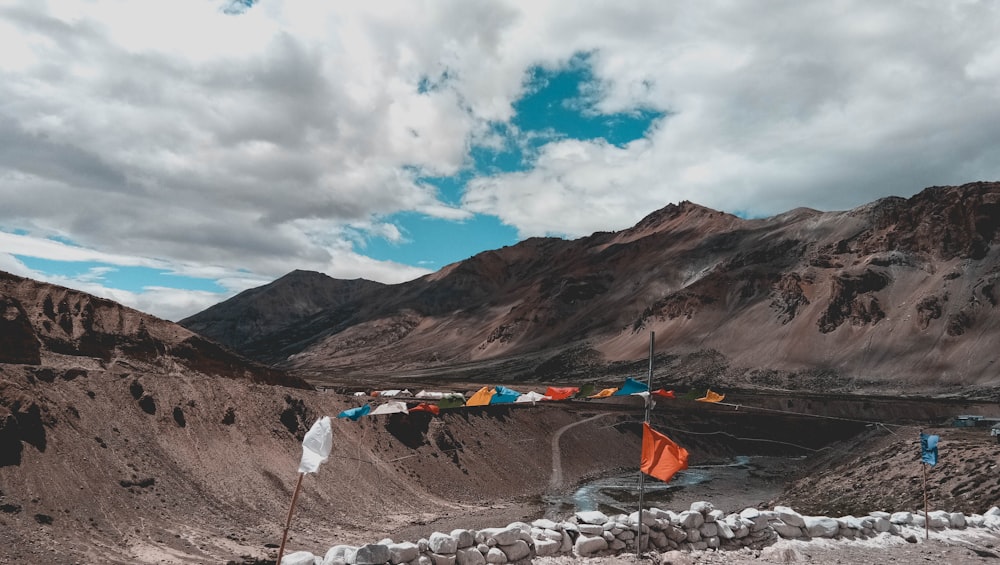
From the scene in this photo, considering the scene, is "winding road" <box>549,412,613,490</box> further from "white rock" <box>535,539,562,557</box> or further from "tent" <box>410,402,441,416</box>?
"white rock" <box>535,539,562,557</box>

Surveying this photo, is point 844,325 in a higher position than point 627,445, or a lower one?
higher

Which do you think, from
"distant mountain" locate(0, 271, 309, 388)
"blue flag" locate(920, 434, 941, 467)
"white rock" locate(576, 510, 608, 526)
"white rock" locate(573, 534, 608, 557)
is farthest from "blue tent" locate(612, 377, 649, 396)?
"distant mountain" locate(0, 271, 309, 388)

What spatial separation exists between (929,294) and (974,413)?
45.7 m

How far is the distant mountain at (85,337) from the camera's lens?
90.5ft

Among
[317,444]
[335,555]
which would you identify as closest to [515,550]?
[335,555]

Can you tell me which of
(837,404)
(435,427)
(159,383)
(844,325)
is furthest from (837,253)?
(159,383)

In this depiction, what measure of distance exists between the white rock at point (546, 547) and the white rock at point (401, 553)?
2.72 meters

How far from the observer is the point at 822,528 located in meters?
16.7

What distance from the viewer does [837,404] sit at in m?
75.8

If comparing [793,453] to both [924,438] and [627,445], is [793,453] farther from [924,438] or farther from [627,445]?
[924,438]

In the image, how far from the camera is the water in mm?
32781

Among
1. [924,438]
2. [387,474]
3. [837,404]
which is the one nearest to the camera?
[924,438]

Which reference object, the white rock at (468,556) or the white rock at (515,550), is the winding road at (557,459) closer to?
the white rock at (515,550)

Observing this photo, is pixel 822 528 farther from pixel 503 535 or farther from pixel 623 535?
pixel 503 535
